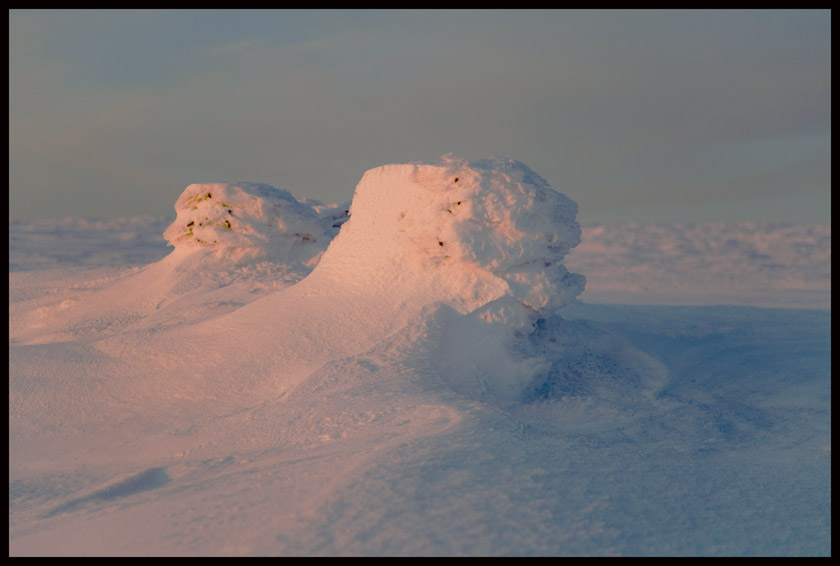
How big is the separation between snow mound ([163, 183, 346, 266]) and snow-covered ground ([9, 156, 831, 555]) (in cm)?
4

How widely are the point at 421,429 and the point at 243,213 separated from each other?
22.9ft

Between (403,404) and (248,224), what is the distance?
6264 mm

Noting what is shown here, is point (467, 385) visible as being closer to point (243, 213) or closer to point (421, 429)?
point (421, 429)

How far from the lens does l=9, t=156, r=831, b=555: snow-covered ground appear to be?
4.27m

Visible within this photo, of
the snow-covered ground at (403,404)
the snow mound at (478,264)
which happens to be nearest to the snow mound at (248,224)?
the snow-covered ground at (403,404)

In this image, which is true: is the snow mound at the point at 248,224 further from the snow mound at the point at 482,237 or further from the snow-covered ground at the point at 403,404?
the snow mound at the point at 482,237

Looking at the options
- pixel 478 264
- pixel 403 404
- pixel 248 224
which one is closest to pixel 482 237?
pixel 478 264

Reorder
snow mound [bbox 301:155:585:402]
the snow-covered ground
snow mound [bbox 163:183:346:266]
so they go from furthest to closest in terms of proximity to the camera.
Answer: snow mound [bbox 163:183:346:266] < snow mound [bbox 301:155:585:402] < the snow-covered ground

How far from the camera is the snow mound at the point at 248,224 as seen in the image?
37.7 ft

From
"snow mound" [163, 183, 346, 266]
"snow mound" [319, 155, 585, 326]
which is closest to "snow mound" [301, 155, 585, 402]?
"snow mound" [319, 155, 585, 326]

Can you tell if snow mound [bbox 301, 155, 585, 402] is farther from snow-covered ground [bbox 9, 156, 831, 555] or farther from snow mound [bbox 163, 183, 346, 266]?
snow mound [bbox 163, 183, 346, 266]

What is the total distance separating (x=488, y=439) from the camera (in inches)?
202

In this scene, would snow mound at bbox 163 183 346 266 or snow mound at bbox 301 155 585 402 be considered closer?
snow mound at bbox 301 155 585 402

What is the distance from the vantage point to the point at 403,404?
5.92 metres
